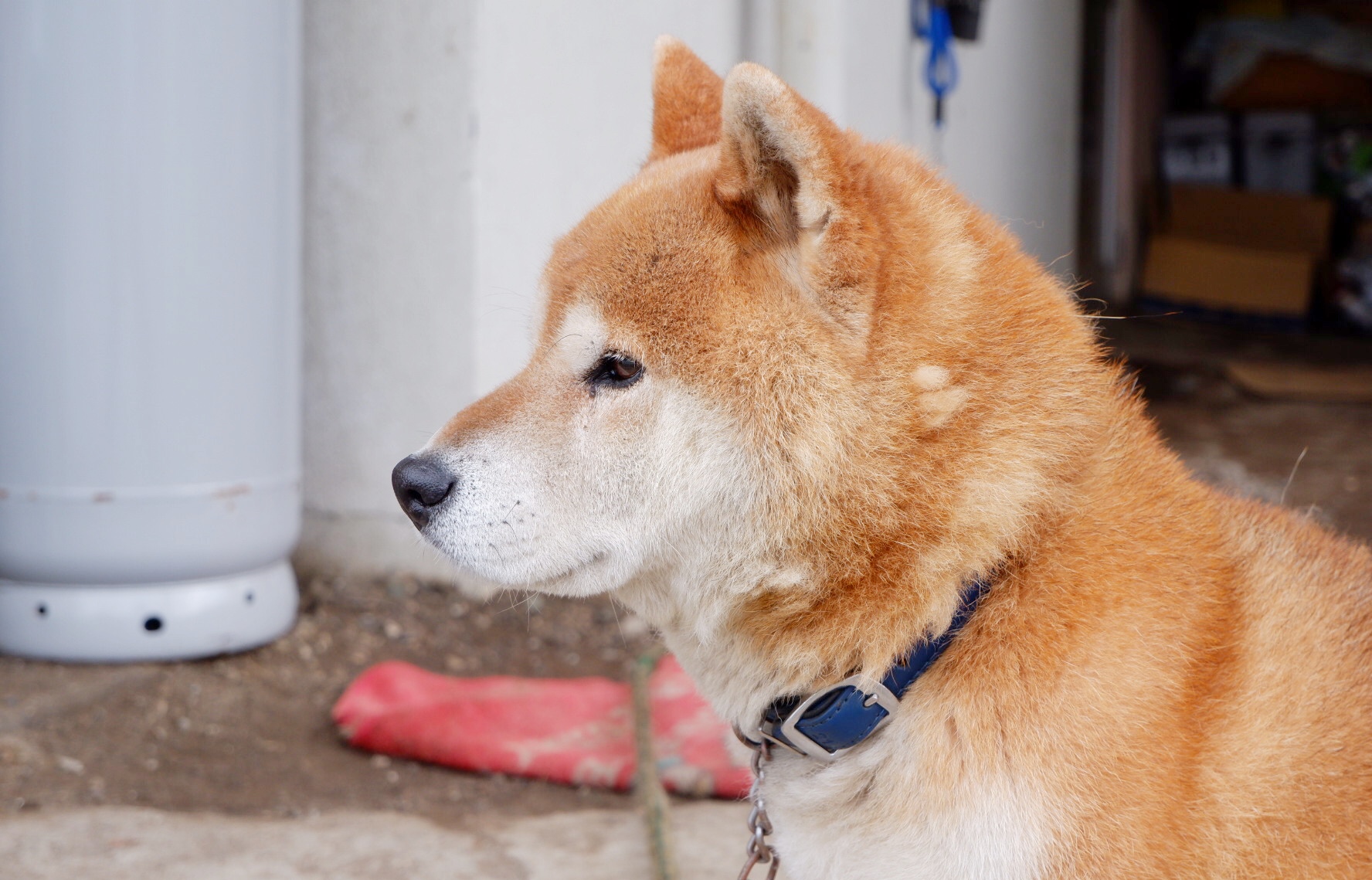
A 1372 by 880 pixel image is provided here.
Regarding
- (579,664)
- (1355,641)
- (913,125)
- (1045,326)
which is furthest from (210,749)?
(913,125)

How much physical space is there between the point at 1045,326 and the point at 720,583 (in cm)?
64

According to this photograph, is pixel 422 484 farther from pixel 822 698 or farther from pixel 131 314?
pixel 131 314

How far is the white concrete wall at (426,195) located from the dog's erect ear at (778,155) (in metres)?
1.91

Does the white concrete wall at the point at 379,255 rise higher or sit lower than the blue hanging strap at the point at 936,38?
lower

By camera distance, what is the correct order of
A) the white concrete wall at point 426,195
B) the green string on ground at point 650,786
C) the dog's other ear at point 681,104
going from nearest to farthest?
the dog's other ear at point 681,104
the green string on ground at point 650,786
the white concrete wall at point 426,195

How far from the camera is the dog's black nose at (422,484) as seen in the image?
5.95 ft

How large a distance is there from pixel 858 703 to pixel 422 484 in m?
0.73

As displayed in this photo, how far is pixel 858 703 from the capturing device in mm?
1662

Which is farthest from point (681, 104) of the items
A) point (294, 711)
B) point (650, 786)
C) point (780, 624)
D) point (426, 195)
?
point (294, 711)

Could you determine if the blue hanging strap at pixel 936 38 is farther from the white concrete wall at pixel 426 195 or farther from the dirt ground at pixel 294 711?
the dirt ground at pixel 294 711

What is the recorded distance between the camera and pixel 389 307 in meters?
3.88

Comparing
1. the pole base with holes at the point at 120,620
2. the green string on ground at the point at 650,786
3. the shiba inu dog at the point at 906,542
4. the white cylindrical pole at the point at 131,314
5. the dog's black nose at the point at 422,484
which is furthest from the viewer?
the pole base with holes at the point at 120,620

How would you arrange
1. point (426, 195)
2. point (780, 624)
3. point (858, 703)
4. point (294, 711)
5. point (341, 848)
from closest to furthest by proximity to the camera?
1. point (858, 703)
2. point (780, 624)
3. point (341, 848)
4. point (294, 711)
5. point (426, 195)

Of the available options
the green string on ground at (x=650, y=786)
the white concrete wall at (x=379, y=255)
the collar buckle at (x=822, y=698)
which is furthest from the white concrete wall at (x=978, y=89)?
the green string on ground at (x=650, y=786)
